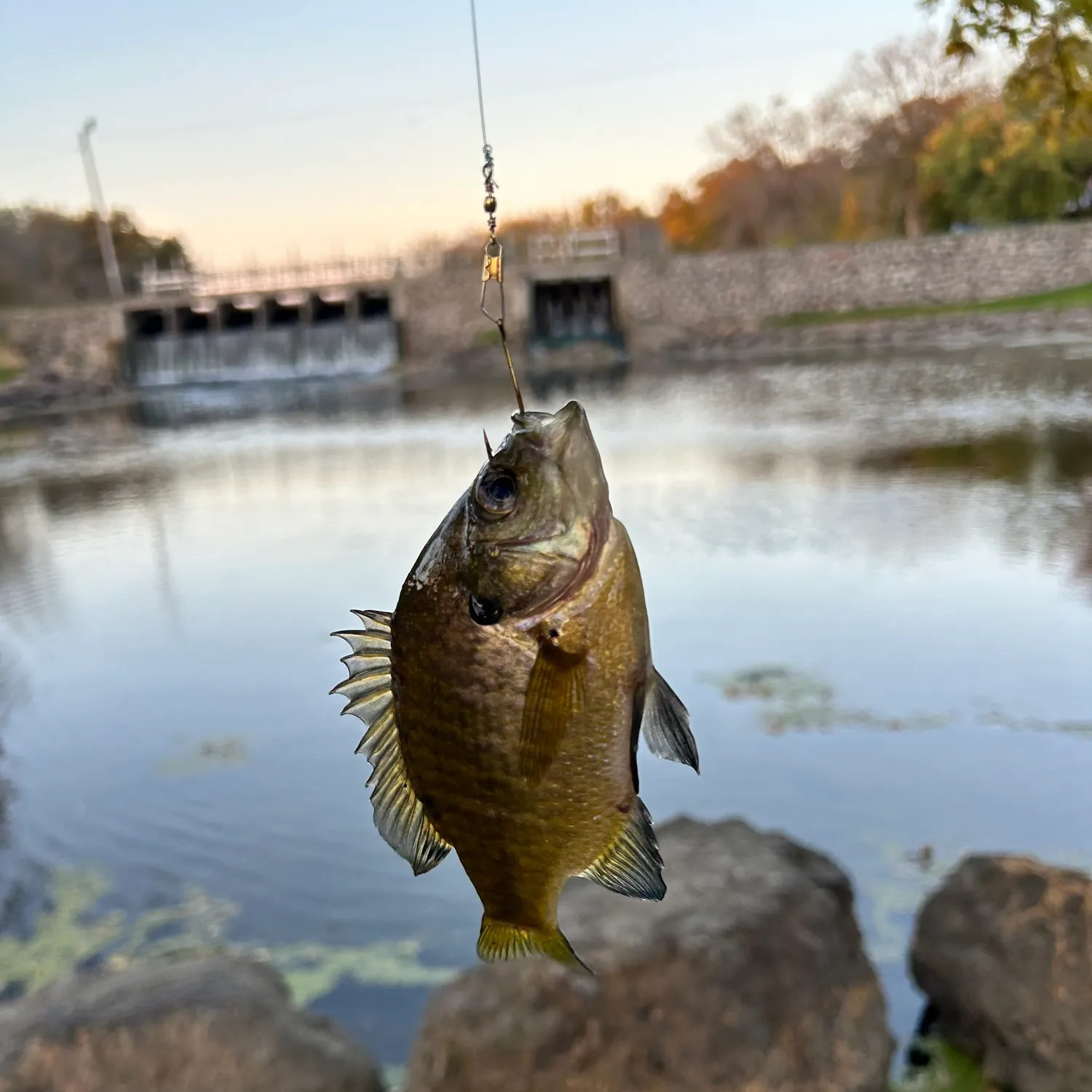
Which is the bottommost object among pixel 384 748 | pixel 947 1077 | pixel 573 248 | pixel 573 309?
pixel 947 1077

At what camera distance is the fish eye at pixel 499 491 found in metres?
1.43

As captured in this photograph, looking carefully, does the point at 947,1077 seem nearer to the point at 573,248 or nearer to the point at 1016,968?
the point at 1016,968

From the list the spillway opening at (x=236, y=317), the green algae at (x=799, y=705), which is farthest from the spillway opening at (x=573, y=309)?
the green algae at (x=799, y=705)

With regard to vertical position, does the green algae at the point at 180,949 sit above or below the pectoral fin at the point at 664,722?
below

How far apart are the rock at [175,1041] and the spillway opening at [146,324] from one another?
3800cm

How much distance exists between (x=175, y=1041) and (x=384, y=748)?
2.90 meters

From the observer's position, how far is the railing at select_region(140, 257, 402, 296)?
3794 centimetres

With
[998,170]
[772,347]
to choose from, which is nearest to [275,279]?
[772,347]

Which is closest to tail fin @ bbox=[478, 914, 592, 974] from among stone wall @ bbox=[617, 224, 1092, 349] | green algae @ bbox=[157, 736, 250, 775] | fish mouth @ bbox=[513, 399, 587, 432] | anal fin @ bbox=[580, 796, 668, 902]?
anal fin @ bbox=[580, 796, 668, 902]

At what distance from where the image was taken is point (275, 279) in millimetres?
38500

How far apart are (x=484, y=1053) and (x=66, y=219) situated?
6939cm

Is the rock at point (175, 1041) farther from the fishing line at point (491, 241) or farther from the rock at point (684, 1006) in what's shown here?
the fishing line at point (491, 241)

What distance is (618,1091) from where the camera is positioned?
3.68 meters

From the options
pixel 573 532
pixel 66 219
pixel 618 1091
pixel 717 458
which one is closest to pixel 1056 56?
pixel 573 532
